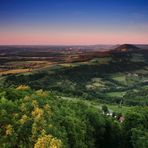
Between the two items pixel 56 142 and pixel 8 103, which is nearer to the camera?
pixel 56 142

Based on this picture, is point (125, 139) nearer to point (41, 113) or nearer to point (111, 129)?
point (111, 129)

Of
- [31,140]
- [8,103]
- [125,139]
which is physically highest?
[8,103]

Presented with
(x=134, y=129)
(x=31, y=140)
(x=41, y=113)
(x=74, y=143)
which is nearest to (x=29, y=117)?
(x=41, y=113)

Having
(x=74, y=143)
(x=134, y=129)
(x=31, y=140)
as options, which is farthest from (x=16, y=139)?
(x=134, y=129)

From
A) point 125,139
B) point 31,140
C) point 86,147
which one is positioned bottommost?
point 125,139

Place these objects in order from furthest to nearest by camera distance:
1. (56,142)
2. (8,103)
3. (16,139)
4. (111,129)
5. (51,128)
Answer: (111,129) < (8,103) < (51,128) < (16,139) < (56,142)

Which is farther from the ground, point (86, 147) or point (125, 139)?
point (86, 147)

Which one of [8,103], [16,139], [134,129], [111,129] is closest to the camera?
[16,139]

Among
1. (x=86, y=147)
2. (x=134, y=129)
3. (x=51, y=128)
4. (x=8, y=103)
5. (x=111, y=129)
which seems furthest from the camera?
(x=111, y=129)

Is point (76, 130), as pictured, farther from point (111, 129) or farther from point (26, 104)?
point (111, 129)
